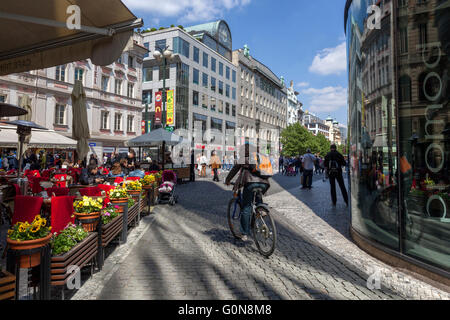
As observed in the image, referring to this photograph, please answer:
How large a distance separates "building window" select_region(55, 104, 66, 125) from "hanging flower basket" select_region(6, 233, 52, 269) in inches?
1110

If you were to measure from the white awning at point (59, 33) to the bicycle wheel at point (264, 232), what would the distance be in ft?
10.8

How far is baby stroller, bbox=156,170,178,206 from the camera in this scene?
9.58 m

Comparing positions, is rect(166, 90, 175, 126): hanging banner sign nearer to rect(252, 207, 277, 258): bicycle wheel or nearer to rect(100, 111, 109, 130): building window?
rect(100, 111, 109, 130): building window

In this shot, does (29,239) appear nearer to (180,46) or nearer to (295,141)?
(180,46)

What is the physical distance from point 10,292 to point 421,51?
17.5 feet

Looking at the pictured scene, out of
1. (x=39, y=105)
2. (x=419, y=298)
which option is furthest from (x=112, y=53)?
(x=39, y=105)

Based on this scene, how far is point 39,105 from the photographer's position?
25328 millimetres

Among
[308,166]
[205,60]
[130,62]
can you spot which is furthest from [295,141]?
[308,166]

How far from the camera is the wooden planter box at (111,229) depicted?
397cm

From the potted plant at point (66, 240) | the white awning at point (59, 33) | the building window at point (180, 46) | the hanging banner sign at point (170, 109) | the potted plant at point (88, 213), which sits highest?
the building window at point (180, 46)

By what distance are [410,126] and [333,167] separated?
531cm

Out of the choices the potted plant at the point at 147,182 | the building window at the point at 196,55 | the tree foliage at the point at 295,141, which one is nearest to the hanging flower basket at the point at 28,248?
the potted plant at the point at 147,182

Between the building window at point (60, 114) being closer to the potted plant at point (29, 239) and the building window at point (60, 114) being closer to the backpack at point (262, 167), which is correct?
Result: the backpack at point (262, 167)

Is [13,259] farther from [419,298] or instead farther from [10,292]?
[419,298]
